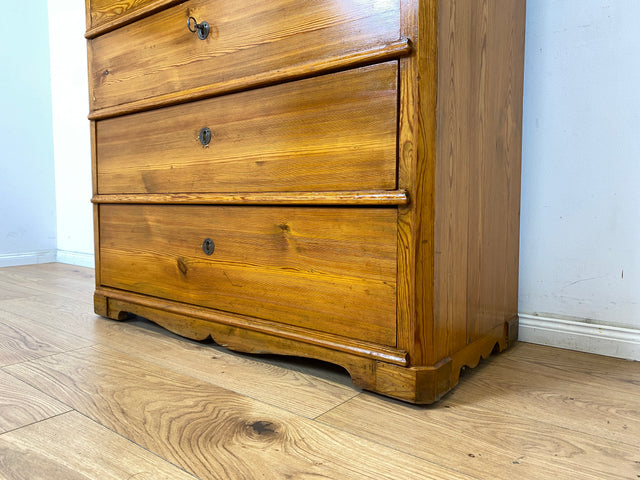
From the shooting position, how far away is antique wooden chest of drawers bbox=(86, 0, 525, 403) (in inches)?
30.5

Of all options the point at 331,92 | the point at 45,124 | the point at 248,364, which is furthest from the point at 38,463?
the point at 45,124

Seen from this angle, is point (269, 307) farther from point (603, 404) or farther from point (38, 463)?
point (603, 404)

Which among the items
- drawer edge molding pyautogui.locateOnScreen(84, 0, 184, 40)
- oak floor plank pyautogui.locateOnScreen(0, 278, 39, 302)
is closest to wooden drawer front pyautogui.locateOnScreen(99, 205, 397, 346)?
drawer edge molding pyautogui.locateOnScreen(84, 0, 184, 40)

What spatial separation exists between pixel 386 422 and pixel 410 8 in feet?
2.11

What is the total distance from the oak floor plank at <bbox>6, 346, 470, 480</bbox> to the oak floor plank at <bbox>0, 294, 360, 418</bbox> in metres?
0.04

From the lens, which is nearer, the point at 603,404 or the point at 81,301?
the point at 603,404

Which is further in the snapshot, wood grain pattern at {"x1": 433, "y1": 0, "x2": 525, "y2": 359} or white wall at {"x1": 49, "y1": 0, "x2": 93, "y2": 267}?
white wall at {"x1": 49, "y1": 0, "x2": 93, "y2": 267}

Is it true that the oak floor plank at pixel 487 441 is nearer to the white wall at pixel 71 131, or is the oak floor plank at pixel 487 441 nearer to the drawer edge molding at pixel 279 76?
the drawer edge molding at pixel 279 76

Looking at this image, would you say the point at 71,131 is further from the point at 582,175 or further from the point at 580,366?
the point at 580,366

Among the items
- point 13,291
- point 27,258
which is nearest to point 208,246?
point 13,291

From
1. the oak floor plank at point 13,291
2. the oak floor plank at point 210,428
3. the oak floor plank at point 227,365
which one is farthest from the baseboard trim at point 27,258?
the oak floor plank at point 210,428

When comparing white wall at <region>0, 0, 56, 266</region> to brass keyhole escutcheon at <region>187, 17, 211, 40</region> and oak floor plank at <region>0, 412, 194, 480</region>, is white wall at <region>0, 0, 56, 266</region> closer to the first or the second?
brass keyhole escutcheon at <region>187, 17, 211, 40</region>

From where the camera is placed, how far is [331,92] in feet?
2.77

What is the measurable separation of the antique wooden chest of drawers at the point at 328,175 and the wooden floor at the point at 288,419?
0.06 meters
